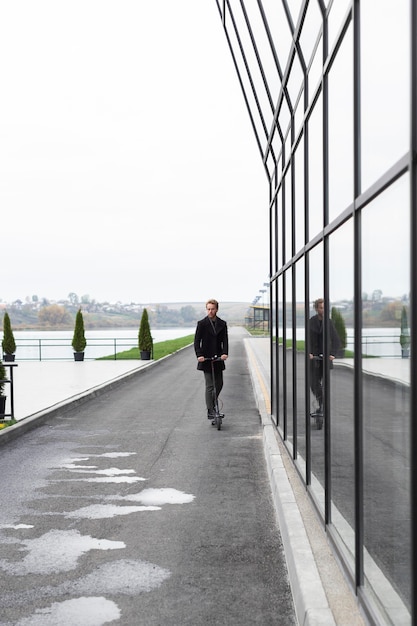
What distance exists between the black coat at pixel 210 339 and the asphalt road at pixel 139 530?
126 centimetres

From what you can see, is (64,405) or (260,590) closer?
(260,590)

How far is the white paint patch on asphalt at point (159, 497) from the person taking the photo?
23.3ft

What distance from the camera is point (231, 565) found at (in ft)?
17.2

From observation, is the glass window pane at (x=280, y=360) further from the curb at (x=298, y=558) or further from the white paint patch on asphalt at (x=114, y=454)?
the white paint patch on asphalt at (x=114, y=454)

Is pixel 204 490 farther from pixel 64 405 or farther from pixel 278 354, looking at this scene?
pixel 64 405

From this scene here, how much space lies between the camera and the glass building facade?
2959mm

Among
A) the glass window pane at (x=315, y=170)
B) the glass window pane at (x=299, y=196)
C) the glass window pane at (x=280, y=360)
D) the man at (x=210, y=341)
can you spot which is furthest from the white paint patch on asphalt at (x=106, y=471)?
the glass window pane at (x=315, y=170)

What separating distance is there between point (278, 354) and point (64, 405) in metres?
5.22

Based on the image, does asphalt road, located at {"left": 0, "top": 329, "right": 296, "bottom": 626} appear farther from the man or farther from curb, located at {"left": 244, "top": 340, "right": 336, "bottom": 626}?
the man

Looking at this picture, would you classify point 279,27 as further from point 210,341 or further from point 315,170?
point 210,341

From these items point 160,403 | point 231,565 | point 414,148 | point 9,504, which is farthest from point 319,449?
point 160,403

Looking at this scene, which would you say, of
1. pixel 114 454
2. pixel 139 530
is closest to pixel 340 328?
pixel 139 530

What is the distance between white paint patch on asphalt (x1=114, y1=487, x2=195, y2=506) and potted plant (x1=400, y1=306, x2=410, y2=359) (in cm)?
451

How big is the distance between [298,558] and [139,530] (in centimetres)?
176
